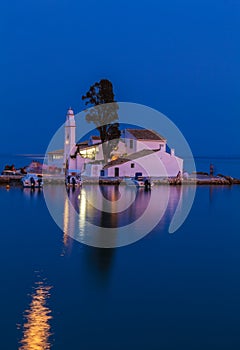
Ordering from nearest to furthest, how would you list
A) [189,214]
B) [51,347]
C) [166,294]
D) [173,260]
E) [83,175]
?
[51,347] < [166,294] < [173,260] < [189,214] < [83,175]

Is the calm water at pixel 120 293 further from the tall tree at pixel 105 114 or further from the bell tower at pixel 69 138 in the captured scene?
the bell tower at pixel 69 138

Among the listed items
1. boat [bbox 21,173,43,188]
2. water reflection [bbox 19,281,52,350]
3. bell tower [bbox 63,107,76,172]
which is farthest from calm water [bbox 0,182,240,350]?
bell tower [bbox 63,107,76,172]

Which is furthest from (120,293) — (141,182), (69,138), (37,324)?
(69,138)

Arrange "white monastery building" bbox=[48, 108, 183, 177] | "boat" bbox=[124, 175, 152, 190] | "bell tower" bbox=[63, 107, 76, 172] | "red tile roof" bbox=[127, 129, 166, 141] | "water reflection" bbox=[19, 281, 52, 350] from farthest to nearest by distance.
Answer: "bell tower" bbox=[63, 107, 76, 172] → "red tile roof" bbox=[127, 129, 166, 141] → "white monastery building" bbox=[48, 108, 183, 177] → "boat" bbox=[124, 175, 152, 190] → "water reflection" bbox=[19, 281, 52, 350]

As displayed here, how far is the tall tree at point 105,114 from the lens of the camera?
39.4 meters

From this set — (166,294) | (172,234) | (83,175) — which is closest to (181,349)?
(166,294)

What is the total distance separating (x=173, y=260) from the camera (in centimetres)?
955

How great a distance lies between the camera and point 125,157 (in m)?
43.3

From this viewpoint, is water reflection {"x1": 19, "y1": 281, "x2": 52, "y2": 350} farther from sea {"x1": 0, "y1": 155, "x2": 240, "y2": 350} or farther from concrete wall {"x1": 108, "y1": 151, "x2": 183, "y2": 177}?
concrete wall {"x1": 108, "y1": 151, "x2": 183, "y2": 177}

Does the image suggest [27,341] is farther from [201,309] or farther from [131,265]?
[131,265]

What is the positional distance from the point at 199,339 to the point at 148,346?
662mm

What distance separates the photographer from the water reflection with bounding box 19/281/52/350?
4.93m

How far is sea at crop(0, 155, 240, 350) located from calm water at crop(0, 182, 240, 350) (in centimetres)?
1

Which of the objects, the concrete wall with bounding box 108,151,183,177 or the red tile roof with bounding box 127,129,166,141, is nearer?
the concrete wall with bounding box 108,151,183,177
